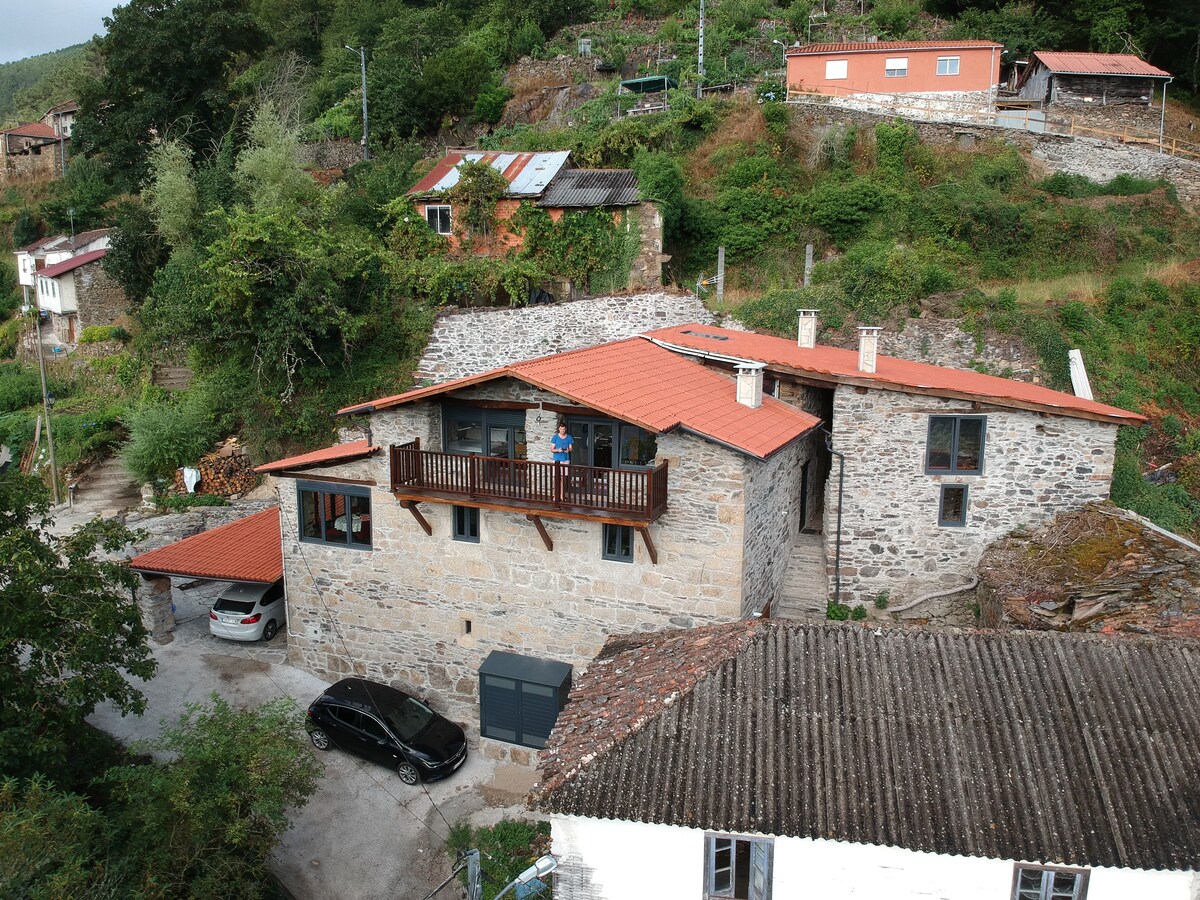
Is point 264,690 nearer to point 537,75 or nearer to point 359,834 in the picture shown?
point 359,834

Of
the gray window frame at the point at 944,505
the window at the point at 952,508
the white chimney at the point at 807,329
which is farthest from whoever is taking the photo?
the white chimney at the point at 807,329

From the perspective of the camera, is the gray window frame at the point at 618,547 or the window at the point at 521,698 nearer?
the gray window frame at the point at 618,547

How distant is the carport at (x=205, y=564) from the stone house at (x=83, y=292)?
23.1 metres

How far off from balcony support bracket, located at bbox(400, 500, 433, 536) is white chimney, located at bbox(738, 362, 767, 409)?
6087 millimetres

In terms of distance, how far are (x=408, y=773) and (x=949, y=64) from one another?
1211 inches

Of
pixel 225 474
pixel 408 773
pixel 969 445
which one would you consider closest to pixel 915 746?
pixel 408 773

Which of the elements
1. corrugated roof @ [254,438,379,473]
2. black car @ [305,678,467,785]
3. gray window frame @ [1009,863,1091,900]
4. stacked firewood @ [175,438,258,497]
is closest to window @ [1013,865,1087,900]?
gray window frame @ [1009,863,1091,900]

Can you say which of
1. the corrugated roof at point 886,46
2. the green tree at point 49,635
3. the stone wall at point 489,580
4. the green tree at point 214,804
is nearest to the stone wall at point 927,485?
the stone wall at point 489,580

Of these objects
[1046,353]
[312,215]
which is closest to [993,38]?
[1046,353]

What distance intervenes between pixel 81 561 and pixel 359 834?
5796mm

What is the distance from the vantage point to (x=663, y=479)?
13953 mm

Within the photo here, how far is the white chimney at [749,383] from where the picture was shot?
52.3ft

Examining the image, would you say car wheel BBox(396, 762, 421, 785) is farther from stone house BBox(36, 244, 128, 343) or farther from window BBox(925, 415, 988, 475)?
stone house BBox(36, 244, 128, 343)

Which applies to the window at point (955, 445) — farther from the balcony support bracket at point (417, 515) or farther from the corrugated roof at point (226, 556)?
the corrugated roof at point (226, 556)
